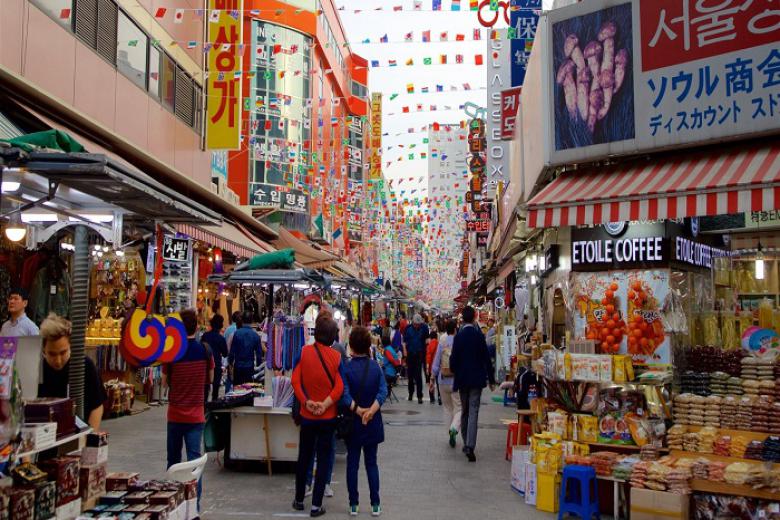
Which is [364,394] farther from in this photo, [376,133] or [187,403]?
[376,133]

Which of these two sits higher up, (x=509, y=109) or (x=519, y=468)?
(x=509, y=109)

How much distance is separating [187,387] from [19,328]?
3124 mm

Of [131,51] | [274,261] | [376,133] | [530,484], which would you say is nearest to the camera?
[530,484]

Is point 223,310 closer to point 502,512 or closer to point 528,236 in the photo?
point 528,236

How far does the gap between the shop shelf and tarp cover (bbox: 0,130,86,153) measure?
20.7 feet

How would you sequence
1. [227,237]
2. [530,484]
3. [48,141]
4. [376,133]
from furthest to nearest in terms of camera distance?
[376,133] → [227,237] → [530,484] → [48,141]

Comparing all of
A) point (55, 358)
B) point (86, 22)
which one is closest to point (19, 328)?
point (55, 358)

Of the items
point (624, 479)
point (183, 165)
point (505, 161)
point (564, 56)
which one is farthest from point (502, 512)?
point (505, 161)

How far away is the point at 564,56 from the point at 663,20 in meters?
1.34

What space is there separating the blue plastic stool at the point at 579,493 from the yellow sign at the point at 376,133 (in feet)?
158

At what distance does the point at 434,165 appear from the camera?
10381 cm

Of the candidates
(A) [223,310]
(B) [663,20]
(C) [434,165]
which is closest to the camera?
(B) [663,20]

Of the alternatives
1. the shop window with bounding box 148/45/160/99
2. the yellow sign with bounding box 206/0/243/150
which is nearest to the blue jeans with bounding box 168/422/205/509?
the shop window with bounding box 148/45/160/99

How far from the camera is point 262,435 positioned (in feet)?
31.2
